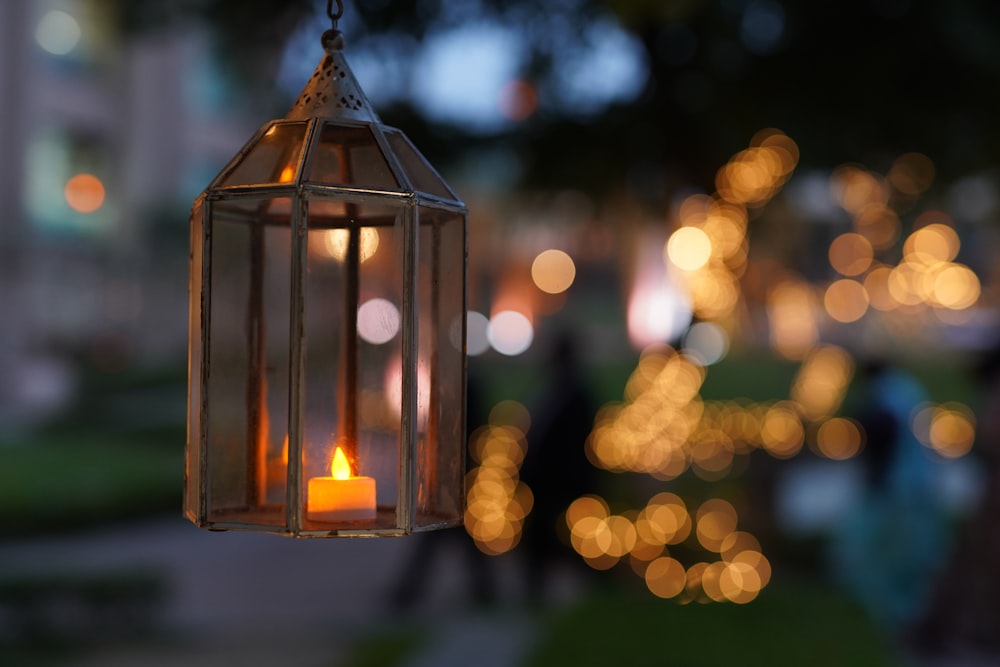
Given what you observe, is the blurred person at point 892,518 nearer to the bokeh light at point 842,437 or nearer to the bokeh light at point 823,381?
the bokeh light at point 823,381

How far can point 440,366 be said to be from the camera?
2408 mm

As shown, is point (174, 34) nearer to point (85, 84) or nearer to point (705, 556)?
point (705, 556)

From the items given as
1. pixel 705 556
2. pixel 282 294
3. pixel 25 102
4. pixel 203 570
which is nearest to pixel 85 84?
pixel 25 102

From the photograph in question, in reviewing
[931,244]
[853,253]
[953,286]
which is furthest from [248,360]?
[953,286]

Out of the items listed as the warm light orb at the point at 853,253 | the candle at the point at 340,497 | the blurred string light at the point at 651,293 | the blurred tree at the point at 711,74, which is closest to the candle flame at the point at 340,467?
the candle at the point at 340,497

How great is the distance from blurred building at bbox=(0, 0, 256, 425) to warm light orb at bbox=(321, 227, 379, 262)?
24129mm

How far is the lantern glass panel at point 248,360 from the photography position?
229 cm

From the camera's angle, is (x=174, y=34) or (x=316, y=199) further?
(x=174, y=34)

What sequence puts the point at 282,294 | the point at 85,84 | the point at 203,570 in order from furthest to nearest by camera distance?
the point at 85,84 → the point at 203,570 → the point at 282,294

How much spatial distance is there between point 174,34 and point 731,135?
149 inches

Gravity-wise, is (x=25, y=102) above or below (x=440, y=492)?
above

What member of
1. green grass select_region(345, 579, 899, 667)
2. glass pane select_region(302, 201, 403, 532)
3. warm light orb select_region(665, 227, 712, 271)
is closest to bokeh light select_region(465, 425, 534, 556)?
warm light orb select_region(665, 227, 712, 271)

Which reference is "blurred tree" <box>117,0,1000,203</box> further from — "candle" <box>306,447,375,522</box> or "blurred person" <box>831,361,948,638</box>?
"candle" <box>306,447,375,522</box>

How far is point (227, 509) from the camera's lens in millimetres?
2326
